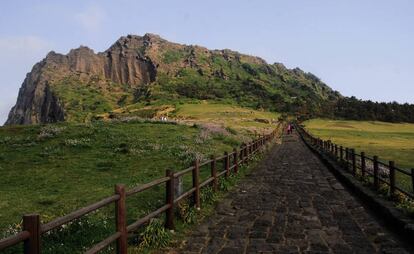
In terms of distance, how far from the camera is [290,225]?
1220 centimetres

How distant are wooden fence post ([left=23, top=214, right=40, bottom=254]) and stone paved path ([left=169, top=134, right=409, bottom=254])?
4682mm

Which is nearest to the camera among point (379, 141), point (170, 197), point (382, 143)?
point (170, 197)

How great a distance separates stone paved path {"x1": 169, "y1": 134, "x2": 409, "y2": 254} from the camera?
1012 cm

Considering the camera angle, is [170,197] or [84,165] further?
[84,165]

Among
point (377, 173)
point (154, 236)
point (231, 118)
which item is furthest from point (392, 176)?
point (231, 118)

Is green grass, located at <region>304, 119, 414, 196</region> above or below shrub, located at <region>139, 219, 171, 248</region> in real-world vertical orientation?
below

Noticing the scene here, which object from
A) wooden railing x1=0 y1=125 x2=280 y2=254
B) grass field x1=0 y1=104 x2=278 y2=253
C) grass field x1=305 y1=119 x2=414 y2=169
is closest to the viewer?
wooden railing x1=0 y1=125 x2=280 y2=254

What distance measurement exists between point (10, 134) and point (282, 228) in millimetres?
27670

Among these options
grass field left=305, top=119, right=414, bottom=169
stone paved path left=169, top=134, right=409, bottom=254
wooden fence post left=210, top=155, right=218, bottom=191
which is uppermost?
wooden fence post left=210, top=155, right=218, bottom=191

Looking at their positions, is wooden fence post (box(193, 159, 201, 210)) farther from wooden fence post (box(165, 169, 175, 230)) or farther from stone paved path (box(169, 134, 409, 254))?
wooden fence post (box(165, 169, 175, 230))

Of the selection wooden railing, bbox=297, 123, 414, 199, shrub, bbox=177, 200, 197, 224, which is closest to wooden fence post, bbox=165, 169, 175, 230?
shrub, bbox=177, 200, 197, 224

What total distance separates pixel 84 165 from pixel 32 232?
17788mm

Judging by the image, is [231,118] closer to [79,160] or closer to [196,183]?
[79,160]

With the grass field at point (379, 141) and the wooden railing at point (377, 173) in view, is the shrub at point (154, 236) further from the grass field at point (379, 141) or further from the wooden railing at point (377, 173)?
the grass field at point (379, 141)
